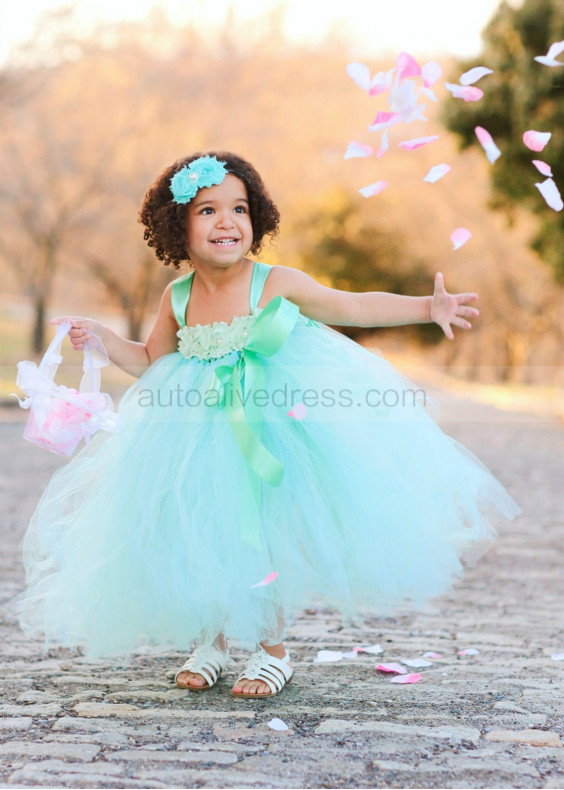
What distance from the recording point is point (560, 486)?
7.72 meters

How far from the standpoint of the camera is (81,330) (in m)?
3.06

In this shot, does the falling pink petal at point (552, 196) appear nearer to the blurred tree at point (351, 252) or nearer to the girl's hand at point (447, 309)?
the girl's hand at point (447, 309)

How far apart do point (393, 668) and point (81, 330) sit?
5.03 feet

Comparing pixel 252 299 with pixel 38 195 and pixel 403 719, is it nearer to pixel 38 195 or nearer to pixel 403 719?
pixel 403 719

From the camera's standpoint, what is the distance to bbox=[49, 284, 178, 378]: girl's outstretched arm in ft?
10.1

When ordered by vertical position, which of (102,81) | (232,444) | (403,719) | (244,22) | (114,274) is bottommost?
(403,719)

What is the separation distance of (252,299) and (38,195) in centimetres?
1999

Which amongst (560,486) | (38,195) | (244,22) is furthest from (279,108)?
(560,486)

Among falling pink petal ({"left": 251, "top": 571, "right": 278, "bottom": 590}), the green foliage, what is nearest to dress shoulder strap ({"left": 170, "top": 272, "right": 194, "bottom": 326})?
falling pink petal ({"left": 251, "top": 571, "right": 278, "bottom": 590})

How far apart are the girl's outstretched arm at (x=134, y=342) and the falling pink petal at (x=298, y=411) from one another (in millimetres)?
633

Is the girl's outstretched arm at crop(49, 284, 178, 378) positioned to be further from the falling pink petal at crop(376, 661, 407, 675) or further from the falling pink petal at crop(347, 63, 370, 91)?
the falling pink petal at crop(376, 661, 407, 675)

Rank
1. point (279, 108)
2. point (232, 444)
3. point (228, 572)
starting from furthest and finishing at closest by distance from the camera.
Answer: point (279, 108)
point (232, 444)
point (228, 572)

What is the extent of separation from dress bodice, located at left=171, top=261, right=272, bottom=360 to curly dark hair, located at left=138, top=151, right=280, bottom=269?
0.20 meters

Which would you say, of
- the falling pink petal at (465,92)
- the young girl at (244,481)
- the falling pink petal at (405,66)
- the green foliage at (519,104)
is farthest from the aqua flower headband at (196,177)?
the green foliage at (519,104)
